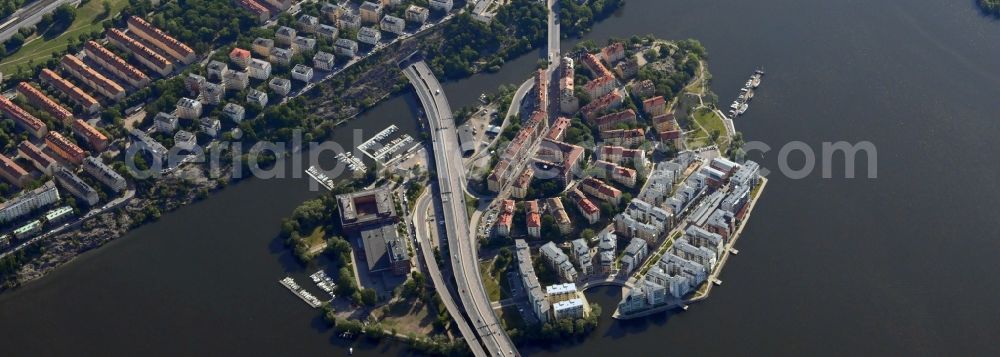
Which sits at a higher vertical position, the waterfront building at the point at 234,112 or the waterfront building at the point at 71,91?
the waterfront building at the point at 71,91

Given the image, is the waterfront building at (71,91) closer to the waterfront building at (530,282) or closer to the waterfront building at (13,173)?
the waterfront building at (13,173)

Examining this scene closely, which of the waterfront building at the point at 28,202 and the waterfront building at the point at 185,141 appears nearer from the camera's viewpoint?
the waterfront building at the point at 28,202

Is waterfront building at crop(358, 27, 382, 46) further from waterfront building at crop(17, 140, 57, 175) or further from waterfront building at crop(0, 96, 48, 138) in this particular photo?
waterfront building at crop(17, 140, 57, 175)

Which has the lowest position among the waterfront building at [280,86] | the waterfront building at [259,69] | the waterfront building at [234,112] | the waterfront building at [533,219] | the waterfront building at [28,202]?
the waterfront building at [533,219]

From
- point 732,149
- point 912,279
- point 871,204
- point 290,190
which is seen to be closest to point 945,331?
A: point 912,279

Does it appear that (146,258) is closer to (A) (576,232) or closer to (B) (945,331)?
(A) (576,232)

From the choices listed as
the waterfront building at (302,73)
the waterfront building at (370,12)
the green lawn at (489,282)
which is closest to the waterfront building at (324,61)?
the waterfront building at (302,73)

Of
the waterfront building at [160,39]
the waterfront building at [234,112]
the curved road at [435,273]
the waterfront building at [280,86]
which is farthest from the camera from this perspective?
the waterfront building at [160,39]

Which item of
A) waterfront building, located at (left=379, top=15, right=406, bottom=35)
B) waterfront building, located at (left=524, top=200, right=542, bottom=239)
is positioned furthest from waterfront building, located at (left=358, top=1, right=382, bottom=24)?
waterfront building, located at (left=524, top=200, right=542, bottom=239)
